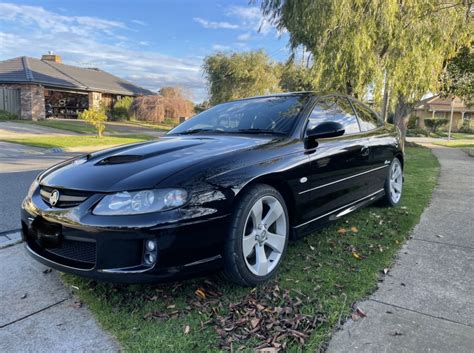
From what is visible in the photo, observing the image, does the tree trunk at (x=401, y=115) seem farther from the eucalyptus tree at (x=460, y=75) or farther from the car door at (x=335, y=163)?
the car door at (x=335, y=163)

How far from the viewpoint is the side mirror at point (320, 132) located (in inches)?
134

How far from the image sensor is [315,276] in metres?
3.16

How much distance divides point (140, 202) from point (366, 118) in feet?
10.9

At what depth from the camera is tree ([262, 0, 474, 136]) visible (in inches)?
355

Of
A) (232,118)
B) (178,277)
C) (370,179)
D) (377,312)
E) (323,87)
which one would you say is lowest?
(377,312)

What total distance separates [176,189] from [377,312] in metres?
1.57

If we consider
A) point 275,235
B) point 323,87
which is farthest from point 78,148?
point 275,235

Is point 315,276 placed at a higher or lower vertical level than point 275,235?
lower

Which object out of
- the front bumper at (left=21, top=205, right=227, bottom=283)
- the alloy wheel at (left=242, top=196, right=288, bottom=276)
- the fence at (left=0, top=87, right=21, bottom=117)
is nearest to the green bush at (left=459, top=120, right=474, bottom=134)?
the fence at (left=0, top=87, right=21, bottom=117)

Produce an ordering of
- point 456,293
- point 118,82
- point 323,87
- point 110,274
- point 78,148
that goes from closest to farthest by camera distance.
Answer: point 110,274 → point 456,293 → point 323,87 → point 78,148 → point 118,82

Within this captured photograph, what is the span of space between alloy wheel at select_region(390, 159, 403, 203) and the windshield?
2.01 meters

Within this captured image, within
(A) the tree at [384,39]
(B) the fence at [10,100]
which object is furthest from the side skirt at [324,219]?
(B) the fence at [10,100]

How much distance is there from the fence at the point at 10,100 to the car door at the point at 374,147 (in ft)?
83.4

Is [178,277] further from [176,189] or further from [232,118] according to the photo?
[232,118]
